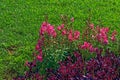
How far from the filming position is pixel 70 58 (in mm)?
6043

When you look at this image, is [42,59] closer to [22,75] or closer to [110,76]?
[22,75]

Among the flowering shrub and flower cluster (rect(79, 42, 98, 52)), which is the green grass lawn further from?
flower cluster (rect(79, 42, 98, 52))

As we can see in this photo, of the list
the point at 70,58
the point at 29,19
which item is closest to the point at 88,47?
the point at 70,58

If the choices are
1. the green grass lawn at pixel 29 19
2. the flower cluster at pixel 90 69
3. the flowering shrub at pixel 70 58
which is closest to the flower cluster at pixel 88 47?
the flowering shrub at pixel 70 58

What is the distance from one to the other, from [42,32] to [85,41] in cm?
80

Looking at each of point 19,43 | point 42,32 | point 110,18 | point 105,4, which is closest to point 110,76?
point 42,32

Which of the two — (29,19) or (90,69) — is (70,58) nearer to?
(90,69)

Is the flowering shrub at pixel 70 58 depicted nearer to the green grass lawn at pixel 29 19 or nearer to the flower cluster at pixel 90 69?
the flower cluster at pixel 90 69

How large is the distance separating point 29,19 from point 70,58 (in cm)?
225

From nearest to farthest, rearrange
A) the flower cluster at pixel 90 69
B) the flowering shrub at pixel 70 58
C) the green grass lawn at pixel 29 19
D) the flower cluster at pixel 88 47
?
1. the flower cluster at pixel 90 69
2. the flowering shrub at pixel 70 58
3. the flower cluster at pixel 88 47
4. the green grass lawn at pixel 29 19

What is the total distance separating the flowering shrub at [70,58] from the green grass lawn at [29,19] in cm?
53

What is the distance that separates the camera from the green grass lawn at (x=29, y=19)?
670 cm

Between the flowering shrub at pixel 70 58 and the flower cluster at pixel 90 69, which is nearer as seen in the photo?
the flower cluster at pixel 90 69

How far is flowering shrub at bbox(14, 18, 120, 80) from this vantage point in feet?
18.4
